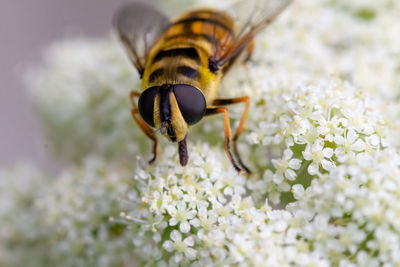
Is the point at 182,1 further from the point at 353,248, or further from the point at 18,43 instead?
the point at 18,43

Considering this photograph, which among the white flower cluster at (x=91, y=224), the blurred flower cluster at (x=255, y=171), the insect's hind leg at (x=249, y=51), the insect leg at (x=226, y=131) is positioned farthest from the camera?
the insect's hind leg at (x=249, y=51)

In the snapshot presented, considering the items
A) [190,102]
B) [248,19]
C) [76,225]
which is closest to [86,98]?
[76,225]

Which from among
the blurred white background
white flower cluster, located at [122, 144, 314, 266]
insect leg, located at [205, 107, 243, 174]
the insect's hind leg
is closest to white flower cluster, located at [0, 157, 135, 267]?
white flower cluster, located at [122, 144, 314, 266]

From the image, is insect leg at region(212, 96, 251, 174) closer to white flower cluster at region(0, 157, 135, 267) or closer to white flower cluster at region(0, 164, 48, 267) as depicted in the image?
white flower cluster at region(0, 157, 135, 267)

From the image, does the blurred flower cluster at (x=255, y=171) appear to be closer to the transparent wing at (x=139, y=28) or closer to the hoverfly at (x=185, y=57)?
the hoverfly at (x=185, y=57)

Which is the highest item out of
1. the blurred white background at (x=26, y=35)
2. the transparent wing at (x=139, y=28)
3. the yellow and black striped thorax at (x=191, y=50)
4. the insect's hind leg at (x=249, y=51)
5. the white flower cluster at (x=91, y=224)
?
the yellow and black striped thorax at (x=191, y=50)

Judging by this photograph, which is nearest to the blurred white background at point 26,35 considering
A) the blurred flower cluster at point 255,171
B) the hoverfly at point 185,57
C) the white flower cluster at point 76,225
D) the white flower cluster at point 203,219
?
the blurred flower cluster at point 255,171

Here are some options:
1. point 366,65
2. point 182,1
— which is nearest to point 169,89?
point 366,65

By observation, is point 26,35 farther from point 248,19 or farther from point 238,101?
point 238,101
